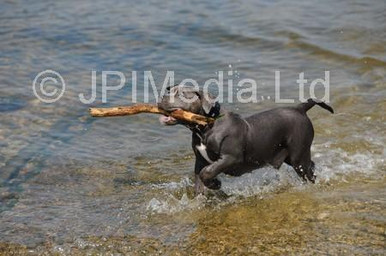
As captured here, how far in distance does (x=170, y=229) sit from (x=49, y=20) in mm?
9068

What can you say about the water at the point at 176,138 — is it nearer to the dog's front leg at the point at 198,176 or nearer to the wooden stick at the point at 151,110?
the dog's front leg at the point at 198,176

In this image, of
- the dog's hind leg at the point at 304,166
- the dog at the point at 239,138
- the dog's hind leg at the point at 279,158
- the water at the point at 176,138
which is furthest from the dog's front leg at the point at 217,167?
the dog's hind leg at the point at 304,166

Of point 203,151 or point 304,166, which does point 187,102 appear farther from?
point 304,166

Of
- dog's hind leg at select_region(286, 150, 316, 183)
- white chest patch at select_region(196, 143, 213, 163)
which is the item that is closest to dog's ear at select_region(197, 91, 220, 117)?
white chest patch at select_region(196, 143, 213, 163)

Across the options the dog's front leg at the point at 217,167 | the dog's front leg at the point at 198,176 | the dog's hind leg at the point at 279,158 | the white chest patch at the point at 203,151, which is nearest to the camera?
the dog's front leg at the point at 217,167

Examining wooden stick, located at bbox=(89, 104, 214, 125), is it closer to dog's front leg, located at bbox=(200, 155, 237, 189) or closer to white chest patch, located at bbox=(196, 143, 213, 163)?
white chest patch, located at bbox=(196, 143, 213, 163)

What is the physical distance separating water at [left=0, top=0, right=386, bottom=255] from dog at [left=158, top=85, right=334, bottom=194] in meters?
0.28

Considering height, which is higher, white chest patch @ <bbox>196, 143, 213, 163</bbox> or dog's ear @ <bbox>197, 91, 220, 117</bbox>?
dog's ear @ <bbox>197, 91, 220, 117</bbox>

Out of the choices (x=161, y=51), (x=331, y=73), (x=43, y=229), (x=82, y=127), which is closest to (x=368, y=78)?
(x=331, y=73)

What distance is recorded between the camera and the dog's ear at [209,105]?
6.98 metres

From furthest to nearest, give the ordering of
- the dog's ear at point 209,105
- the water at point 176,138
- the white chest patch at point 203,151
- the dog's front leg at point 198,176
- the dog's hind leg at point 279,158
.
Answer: the dog's hind leg at point 279,158, the dog's front leg at point 198,176, the white chest patch at point 203,151, the dog's ear at point 209,105, the water at point 176,138

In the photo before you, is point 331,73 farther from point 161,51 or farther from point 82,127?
point 82,127

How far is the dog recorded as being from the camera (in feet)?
23.1

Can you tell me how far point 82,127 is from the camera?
9.97 metres
